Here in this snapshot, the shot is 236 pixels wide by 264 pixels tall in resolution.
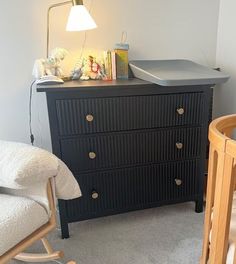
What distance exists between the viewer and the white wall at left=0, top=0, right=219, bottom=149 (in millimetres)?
1748

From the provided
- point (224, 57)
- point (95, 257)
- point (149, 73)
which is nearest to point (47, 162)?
point (95, 257)

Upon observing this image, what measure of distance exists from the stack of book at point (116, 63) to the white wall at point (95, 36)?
0.48ft

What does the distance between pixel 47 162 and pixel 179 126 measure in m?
0.86

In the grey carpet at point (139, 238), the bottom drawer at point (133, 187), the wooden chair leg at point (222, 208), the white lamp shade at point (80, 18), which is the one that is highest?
the white lamp shade at point (80, 18)

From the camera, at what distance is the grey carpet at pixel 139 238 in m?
1.54

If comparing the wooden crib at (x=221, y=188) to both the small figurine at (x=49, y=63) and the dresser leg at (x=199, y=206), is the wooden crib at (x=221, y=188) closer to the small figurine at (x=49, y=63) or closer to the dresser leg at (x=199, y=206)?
the dresser leg at (x=199, y=206)

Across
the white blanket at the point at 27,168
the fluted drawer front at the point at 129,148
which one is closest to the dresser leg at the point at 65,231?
the fluted drawer front at the point at 129,148

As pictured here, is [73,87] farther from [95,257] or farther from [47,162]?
[95,257]

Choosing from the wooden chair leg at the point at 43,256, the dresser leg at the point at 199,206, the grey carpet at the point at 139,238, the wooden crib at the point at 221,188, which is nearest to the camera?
the wooden crib at the point at 221,188

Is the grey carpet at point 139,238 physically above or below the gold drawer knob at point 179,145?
below

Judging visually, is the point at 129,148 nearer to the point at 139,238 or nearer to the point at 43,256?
Answer: the point at 139,238

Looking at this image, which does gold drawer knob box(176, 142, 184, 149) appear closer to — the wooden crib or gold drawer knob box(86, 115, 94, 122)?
gold drawer knob box(86, 115, 94, 122)

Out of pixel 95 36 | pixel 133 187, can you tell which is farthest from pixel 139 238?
pixel 95 36

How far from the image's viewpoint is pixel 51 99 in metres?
1.46
